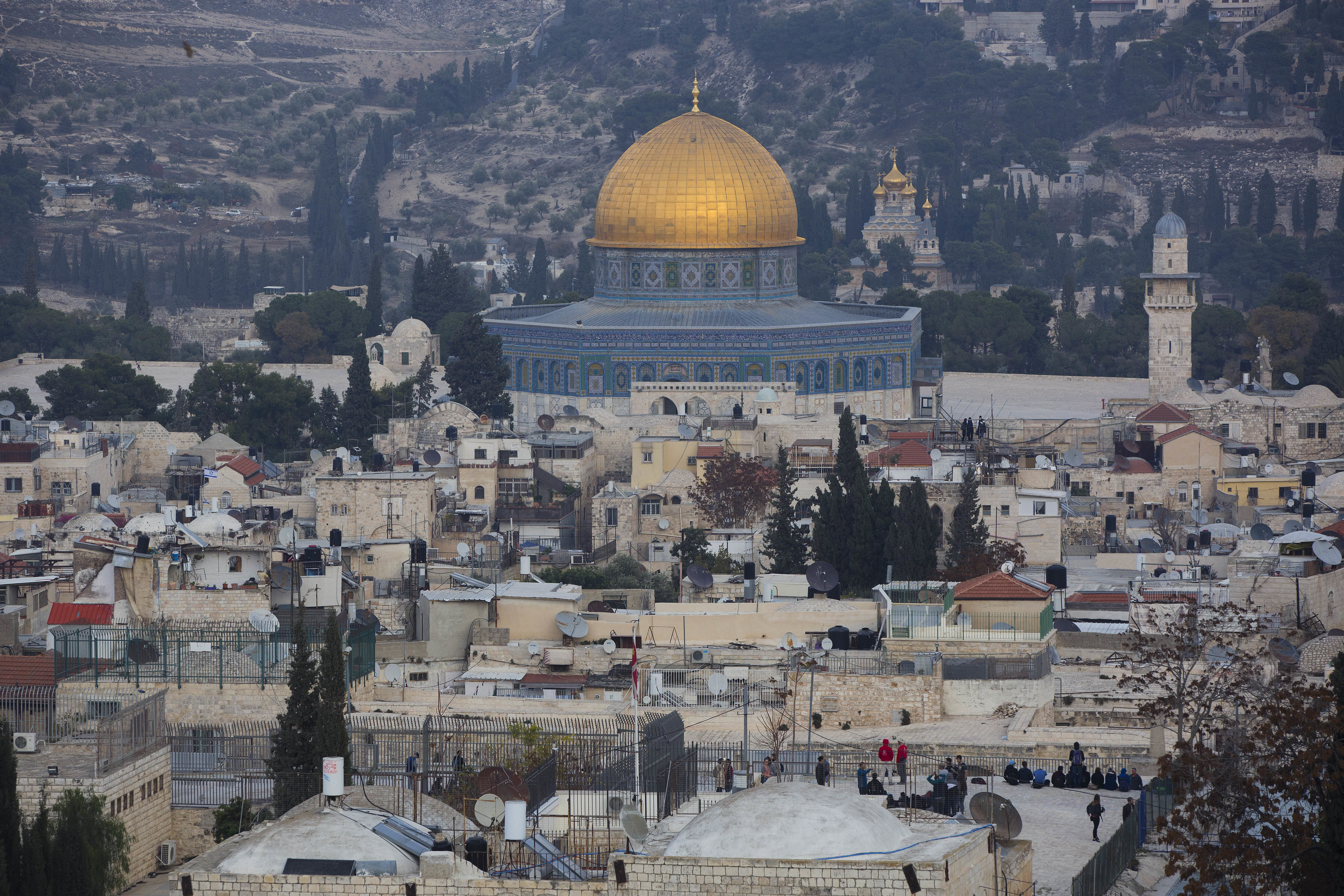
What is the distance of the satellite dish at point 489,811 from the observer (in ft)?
58.5

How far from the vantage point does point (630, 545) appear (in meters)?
38.9

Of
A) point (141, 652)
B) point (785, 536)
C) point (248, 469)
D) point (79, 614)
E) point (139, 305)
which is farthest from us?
point (139, 305)

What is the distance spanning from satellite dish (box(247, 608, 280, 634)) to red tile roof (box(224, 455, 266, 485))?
1499 centimetres

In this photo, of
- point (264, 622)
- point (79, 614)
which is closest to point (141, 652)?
point (264, 622)

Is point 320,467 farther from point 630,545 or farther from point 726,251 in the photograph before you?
point 726,251

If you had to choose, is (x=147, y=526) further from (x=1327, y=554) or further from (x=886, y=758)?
(x=886, y=758)

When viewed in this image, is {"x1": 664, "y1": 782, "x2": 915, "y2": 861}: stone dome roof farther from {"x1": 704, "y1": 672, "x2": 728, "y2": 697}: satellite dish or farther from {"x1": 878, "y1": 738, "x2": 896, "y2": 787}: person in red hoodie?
{"x1": 704, "y1": 672, "x2": 728, "y2": 697}: satellite dish

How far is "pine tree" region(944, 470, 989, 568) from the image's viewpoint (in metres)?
34.8

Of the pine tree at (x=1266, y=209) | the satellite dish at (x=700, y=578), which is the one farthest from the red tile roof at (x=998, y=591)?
the pine tree at (x=1266, y=209)

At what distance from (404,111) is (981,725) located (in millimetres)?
96563

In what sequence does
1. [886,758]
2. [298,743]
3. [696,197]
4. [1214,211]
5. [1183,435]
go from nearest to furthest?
[298,743]
[886,758]
[1183,435]
[696,197]
[1214,211]

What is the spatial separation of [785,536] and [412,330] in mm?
24337

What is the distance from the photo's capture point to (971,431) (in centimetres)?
4384

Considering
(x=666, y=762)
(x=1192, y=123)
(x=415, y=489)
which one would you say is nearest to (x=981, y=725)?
(x=666, y=762)
